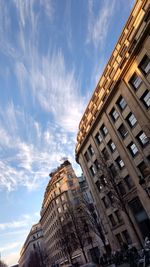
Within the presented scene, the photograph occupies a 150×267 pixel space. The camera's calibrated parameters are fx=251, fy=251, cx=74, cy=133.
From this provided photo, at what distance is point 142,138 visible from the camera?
27828mm

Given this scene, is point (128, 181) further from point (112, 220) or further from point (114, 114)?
point (114, 114)

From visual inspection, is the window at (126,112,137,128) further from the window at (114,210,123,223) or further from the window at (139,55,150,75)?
the window at (114,210,123,223)

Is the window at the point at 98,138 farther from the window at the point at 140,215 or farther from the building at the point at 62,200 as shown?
the building at the point at 62,200

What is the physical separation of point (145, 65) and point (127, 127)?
7305mm

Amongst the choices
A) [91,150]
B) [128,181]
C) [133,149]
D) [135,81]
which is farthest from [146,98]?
[91,150]

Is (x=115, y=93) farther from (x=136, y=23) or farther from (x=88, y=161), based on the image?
(x=88, y=161)

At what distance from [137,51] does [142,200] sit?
1643cm

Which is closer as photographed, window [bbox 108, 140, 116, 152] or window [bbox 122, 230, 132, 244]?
window [bbox 122, 230, 132, 244]

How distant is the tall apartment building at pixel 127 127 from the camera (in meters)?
26.9

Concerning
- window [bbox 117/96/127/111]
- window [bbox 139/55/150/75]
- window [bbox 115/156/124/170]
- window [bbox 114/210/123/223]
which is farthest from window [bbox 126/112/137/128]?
window [bbox 114/210/123/223]

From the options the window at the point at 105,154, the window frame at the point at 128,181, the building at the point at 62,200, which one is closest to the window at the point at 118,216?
the window frame at the point at 128,181

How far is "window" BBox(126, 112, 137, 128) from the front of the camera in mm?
28828

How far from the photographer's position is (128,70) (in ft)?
95.4

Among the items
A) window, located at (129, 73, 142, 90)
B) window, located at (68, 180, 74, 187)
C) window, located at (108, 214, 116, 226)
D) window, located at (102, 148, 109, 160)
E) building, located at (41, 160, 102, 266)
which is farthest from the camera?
window, located at (68, 180, 74, 187)
